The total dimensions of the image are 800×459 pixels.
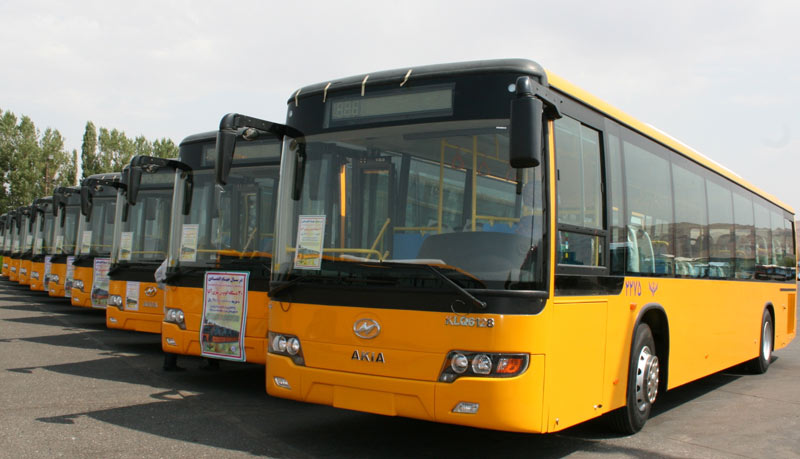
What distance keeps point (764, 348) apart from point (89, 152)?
218ft

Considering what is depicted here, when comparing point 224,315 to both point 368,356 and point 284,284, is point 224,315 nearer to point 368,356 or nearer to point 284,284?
point 284,284

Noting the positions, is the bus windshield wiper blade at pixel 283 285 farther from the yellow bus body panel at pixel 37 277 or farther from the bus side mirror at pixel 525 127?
the yellow bus body panel at pixel 37 277

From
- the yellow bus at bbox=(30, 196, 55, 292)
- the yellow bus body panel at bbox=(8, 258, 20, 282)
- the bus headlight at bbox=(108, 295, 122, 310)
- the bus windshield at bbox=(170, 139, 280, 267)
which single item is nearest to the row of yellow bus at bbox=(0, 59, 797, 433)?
the bus windshield at bbox=(170, 139, 280, 267)


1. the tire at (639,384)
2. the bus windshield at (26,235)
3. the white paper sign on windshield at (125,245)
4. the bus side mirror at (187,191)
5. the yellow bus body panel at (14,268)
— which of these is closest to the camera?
the tire at (639,384)

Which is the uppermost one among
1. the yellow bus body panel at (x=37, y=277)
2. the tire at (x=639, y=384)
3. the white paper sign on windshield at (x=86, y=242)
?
the white paper sign on windshield at (x=86, y=242)

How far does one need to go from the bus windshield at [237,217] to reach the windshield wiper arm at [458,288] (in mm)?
3475

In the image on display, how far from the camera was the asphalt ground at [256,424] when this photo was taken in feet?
19.4

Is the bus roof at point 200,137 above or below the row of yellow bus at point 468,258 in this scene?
above

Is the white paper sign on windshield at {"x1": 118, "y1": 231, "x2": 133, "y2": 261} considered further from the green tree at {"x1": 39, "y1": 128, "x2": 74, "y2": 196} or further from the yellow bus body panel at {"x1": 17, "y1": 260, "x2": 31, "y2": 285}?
the green tree at {"x1": 39, "y1": 128, "x2": 74, "y2": 196}

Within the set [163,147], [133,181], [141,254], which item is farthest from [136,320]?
[163,147]

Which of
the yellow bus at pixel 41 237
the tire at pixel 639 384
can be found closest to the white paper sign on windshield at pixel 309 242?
the tire at pixel 639 384

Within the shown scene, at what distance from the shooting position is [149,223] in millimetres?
11383

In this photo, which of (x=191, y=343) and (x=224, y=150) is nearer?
(x=224, y=150)

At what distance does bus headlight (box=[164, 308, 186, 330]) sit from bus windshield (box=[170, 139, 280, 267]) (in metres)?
0.56
